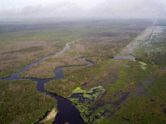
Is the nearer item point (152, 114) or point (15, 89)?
point (152, 114)

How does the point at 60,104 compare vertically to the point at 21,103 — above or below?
below

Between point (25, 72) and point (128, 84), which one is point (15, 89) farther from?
point (128, 84)

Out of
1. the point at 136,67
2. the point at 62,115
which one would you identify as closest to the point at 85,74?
the point at 136,67

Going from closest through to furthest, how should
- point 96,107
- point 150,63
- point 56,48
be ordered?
point 96,107 → point 150,63 → point 56,48

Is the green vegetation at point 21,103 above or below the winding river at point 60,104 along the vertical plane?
above

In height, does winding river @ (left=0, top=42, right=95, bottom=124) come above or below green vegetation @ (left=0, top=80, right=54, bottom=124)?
below

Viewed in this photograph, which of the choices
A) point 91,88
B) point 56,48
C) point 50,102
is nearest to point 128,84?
point 91,88

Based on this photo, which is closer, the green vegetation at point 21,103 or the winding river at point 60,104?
the winding river at point 60,104

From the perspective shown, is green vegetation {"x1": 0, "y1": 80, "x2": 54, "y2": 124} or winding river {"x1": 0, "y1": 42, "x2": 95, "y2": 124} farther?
green vegetation {"x1": 0, "y1": 80, "x2": 54, "y2": 124}

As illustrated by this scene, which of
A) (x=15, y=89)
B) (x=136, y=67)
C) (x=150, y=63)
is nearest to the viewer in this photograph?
(x=15, y=89)

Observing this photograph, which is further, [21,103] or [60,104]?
[21,103]
